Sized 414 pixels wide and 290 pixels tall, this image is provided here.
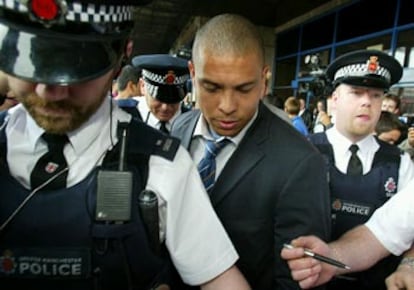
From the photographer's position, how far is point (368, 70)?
5.50 ft

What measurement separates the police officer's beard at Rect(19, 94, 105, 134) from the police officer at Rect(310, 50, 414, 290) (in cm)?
116

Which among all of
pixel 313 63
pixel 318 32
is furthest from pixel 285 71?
pixel 313 63

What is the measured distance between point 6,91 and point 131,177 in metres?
0.55

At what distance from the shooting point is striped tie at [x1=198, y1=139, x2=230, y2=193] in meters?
1.16

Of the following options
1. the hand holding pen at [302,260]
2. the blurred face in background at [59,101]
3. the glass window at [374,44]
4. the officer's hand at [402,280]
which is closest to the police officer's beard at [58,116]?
the blurred face in background at [59,101]

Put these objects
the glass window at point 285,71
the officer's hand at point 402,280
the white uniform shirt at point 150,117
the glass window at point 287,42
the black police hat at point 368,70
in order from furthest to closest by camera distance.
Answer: the glass window at point 285,71, the glass window at point 287,42, the white uniform shirt at point 150,117, the black police hat at point 368,70, the officer's hand at point 402,280

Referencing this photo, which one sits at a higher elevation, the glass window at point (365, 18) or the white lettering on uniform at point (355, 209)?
the glass window at point (365, 18)

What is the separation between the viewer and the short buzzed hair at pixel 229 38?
3.70 ft

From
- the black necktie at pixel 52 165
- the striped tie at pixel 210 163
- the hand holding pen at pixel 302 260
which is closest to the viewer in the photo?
the black necktie at pixel 52 165

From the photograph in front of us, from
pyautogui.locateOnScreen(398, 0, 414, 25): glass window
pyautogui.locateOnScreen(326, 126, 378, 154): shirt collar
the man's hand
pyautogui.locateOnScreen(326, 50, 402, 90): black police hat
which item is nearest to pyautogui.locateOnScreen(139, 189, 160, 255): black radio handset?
the man's hand

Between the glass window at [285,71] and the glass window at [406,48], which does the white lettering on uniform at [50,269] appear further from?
the glass window at [285,71]

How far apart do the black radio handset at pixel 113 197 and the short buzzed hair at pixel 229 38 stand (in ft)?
1.80

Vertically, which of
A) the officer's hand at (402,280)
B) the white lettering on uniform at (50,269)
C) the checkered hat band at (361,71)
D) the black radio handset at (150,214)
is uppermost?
the checkered hat band at (361,71)

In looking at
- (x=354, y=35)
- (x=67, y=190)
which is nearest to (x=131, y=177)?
(x=67, y=190)
